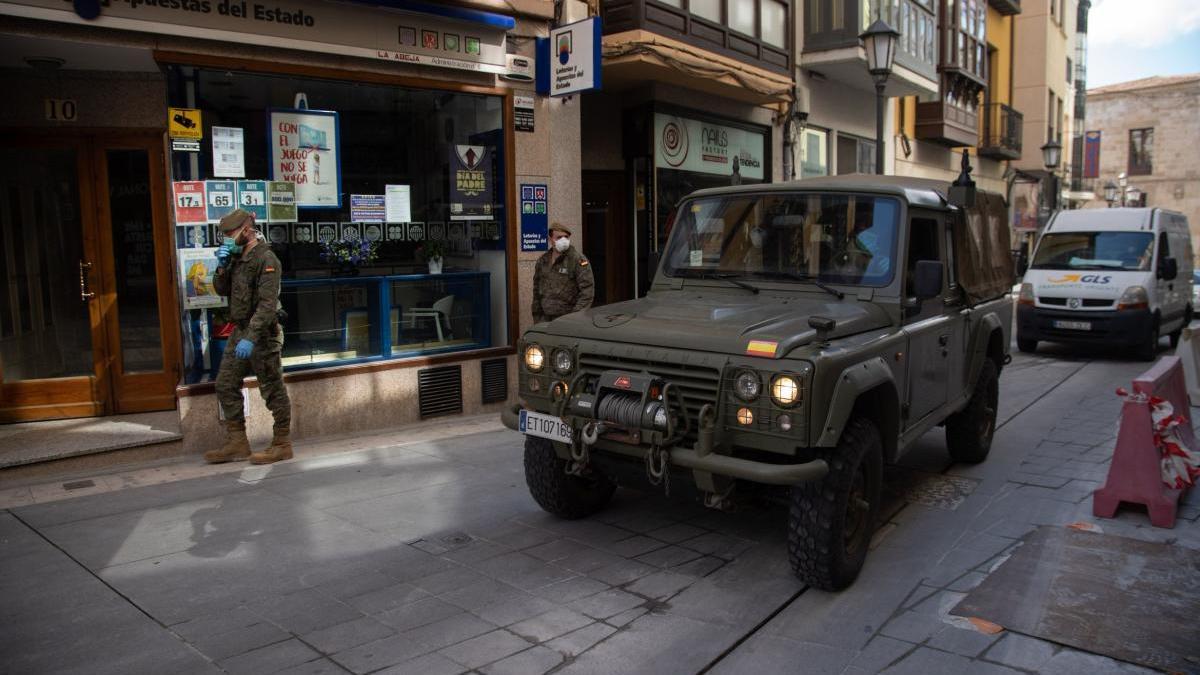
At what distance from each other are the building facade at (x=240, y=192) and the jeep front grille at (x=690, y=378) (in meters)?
4.47

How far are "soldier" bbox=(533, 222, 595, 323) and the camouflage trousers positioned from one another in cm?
282

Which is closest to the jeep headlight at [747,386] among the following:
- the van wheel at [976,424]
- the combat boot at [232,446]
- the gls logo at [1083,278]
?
the van wheel at [976,424]

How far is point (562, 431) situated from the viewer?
478 centimetres

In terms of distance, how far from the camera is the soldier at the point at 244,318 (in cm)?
694

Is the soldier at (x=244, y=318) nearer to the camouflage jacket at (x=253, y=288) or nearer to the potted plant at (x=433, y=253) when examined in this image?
the camouflage jacket at (x=253, y=288)

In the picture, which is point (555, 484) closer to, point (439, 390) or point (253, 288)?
point (253, 288)

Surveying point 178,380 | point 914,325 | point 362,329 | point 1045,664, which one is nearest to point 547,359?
point 914,325

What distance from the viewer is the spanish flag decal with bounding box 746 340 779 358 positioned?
4.30 m

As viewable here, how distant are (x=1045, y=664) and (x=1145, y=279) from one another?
37.5ft

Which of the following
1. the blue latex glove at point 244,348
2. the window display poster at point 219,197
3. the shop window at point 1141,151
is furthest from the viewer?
the shop window at point 1141,151

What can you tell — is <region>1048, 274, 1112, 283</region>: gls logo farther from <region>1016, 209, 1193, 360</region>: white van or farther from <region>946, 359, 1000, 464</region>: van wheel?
<region>946, 359, 1000, 464</region>: van wheel

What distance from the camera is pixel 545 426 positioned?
16.1ft

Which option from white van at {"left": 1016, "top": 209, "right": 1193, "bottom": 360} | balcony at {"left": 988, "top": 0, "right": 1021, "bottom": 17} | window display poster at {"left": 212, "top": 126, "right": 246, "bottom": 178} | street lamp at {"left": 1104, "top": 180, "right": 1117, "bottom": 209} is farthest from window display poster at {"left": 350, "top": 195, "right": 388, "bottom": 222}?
street lamp at {"left": 1104, "top": 180, "right": 1117, "bottom": 209}

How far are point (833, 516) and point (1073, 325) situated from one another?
1078cm
